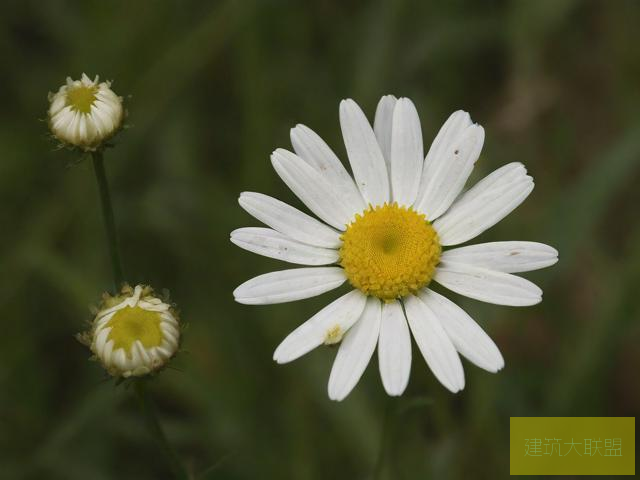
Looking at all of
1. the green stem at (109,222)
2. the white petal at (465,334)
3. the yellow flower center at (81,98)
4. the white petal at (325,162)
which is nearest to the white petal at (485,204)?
the white petal at (465,334)

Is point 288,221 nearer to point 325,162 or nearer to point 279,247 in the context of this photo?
point 279,247

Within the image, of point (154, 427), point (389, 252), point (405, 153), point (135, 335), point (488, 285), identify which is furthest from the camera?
point (405, 153)

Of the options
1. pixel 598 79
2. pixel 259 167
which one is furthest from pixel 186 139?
pixel 598 79

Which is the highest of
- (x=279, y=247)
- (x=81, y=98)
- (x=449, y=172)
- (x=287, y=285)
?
(x=449, y=172)

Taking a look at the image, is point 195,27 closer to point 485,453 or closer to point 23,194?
point 23,194

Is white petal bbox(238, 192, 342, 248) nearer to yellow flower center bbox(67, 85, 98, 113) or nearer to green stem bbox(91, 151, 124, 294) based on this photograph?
green stem bbox(91, 151, 124, 294)

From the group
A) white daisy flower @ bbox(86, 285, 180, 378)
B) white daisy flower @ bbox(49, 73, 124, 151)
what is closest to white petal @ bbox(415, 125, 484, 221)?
white daisy flower @ bbox(86, 285, 180, 378)

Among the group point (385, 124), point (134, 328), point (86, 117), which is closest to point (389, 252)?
point (385, 124)
